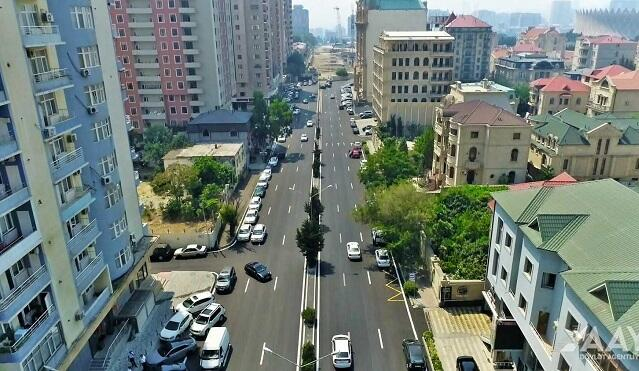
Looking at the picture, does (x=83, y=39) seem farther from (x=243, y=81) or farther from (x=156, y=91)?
(x=243, y=81)

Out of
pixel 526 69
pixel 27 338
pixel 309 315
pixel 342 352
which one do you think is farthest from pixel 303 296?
pixel 526 69

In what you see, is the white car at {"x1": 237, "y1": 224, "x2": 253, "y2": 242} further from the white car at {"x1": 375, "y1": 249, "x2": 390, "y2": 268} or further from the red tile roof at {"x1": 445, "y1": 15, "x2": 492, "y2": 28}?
the red tile roof at {"x1": 445, "y1": 15, "x2": 492, "y2": 28}

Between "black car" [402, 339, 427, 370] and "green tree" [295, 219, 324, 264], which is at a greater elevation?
"green tree" [295, 219, 324, 264]

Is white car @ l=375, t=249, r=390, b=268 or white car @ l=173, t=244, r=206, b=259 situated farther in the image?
white car @ l=173, t=244, r=206, b=259

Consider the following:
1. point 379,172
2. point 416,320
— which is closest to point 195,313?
point 416,320

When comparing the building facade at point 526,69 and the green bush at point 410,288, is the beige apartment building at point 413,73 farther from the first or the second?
the green bush at point 410,288

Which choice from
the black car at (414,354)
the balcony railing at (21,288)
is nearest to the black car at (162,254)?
the balcony railing at (21,288)

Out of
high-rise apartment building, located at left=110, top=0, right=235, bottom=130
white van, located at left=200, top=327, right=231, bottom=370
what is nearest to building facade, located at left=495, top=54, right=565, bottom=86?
high-rise apartment building, located at left=110, top=0, right=235, bottom=130
